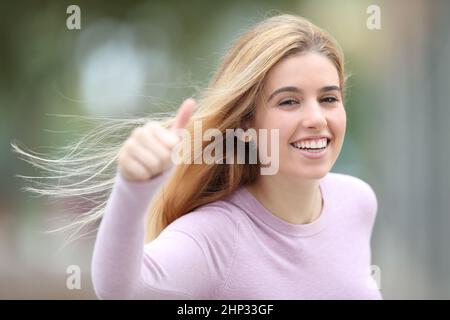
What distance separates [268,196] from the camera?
1.59 metres

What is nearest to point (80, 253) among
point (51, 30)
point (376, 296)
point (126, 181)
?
point (51, 30)

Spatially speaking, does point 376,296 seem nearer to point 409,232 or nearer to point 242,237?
point 242,237

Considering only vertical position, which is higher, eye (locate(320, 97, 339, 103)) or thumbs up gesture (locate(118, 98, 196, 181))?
eye (locate(320, 97, 339, 103))

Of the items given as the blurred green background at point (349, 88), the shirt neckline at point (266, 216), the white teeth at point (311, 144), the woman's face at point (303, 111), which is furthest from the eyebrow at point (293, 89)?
the blurred green background at point (349, 88)

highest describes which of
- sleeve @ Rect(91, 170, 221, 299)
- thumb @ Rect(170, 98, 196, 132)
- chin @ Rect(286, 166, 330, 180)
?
thumb @ Rect(170, 98, 196, 132)

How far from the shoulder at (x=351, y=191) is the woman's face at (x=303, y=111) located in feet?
0.96

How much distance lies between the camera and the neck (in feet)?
5.15

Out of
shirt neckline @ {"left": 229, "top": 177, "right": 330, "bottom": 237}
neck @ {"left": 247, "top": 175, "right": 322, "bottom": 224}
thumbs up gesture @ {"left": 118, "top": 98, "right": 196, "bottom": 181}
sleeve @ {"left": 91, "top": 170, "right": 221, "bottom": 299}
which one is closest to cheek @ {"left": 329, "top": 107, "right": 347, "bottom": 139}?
neck @ {"left": 247, "top": 175, "right": 322, "bottom": 224}

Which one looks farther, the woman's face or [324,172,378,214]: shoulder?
[324,172,378,214]: shoulder

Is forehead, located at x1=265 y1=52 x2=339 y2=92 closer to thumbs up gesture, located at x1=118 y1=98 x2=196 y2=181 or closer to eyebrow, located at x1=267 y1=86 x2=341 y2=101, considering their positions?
eyebrow, located at x1=267 y1=86 x2=341 y2=101

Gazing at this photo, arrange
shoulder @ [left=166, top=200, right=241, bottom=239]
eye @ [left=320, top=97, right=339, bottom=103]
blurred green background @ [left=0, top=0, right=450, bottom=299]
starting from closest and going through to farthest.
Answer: shoulder @ [left=166, top=200, right=241, bottom=239] < eye @ [left=320, top=97, right=339, bottom=103] < blurred green background @ [left=0, top=0, right=450, bottom=299]

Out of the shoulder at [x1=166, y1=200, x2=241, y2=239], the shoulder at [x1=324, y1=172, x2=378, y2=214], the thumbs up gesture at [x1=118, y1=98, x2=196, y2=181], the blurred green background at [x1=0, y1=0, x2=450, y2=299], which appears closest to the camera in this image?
the thumbs up gesture at [x1=118, y1=98, x2=196, y2=181]

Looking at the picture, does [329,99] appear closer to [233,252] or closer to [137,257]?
[233,252]

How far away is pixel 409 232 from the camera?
3.75m
